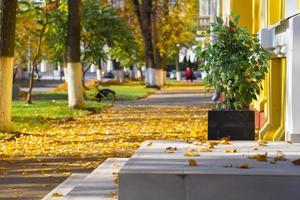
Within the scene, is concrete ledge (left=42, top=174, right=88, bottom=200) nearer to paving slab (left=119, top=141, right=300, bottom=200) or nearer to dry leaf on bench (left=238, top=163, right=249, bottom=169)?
paving slab (left=119, top=141, right=300, bottom=200)

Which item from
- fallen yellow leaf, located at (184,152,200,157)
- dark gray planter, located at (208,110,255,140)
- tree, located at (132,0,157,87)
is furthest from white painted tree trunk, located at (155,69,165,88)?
fallen yellow leaf, located at (184,152,200,157)

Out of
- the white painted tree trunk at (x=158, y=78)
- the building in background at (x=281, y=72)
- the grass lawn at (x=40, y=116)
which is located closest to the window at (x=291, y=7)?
the building in background at (x=281, y=72)

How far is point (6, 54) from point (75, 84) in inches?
367

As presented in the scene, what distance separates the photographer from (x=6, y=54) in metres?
18.1

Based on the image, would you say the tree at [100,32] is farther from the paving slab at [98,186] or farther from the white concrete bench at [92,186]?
the white concrete bench at [92,186]

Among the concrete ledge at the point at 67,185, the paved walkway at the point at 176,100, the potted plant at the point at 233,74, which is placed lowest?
the paved walkway at the point at 176,100

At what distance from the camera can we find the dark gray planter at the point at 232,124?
12.3 metres

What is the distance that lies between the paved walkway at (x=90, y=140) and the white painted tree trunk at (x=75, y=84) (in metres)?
1.22

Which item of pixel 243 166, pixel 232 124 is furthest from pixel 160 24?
pixel 243 166

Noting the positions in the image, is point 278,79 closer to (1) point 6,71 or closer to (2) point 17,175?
(2) point 17,175

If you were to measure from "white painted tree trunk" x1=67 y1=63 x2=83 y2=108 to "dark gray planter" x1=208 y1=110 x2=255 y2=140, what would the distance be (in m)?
15.1

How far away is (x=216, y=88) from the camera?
510 inches

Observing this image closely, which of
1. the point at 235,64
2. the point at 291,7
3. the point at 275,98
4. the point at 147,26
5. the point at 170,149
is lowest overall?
the point at 170,149

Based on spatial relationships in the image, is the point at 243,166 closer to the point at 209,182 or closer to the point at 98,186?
the point at 209,182
